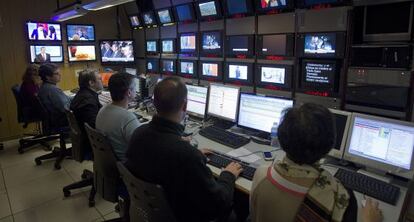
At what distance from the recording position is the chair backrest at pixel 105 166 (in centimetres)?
190

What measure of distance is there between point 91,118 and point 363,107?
7.24 feet

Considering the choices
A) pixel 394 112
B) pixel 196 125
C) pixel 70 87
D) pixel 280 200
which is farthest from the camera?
pixel 70 87

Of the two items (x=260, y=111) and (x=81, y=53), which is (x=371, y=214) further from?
(x=81, y=53)

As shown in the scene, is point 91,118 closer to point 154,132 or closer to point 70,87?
point 154,132

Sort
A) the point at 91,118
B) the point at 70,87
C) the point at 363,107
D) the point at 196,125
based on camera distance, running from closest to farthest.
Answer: the point at 363,107 < the point at 91,118 < the point at 196,125 < the point at 70,87

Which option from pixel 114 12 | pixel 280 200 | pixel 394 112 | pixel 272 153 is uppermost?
pixel 114 12

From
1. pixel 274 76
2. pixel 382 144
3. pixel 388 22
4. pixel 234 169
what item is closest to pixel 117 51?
pixel 274 76

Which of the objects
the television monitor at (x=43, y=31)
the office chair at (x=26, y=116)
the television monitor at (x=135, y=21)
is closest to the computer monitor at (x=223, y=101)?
the office chair at (x=26, y=116)

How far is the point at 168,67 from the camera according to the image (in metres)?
4.22

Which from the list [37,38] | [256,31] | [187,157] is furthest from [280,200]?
[37,38]

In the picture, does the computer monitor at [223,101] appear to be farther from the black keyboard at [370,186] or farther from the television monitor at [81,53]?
the television monitor at [81,53]

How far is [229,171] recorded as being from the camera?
1.65 metres

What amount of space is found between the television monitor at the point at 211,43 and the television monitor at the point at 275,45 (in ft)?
1.88

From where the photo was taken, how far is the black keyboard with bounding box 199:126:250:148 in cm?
222
